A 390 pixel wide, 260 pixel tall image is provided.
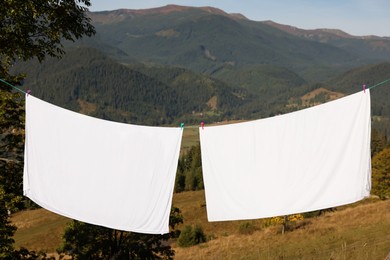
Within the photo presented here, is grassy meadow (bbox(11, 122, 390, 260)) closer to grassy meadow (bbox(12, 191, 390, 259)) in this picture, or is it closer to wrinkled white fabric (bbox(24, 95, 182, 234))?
grassy meadow (bbox(12, 191, 390, 259))

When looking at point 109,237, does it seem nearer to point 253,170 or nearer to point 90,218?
point 90,218

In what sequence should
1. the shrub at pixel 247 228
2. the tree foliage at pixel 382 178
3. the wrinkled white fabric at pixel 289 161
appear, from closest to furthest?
the wrinkled white fabric at pixel 289 161
the shrub at pixel 247 228
the tree foliage at pixel 382 178

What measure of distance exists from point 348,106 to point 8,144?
8946 mm

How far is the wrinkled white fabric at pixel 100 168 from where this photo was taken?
738 centimetres

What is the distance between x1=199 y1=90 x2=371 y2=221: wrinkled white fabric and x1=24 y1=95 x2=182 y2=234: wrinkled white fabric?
0.95 meters

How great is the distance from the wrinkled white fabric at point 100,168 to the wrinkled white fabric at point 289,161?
0.95 metres

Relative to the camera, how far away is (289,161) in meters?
7.68

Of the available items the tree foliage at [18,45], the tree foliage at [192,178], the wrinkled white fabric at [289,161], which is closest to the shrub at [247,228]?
the tree foliage at [18,45]

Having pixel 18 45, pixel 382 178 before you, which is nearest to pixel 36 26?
pixel 18 45

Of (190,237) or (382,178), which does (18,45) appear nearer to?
(190,237)

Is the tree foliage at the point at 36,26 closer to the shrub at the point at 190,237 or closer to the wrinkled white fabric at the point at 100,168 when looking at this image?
the wrinkled white fabric at the point at 100,168

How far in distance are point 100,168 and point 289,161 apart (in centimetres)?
397

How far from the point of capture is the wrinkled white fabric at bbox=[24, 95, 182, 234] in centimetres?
738

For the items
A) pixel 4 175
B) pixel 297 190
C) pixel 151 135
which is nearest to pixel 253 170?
pixel 297 190
